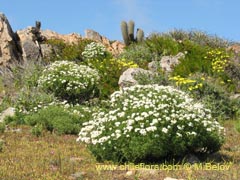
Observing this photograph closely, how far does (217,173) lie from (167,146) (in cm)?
110

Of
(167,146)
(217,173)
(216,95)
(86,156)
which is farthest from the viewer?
(216,95)

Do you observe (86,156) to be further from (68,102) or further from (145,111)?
(68,102)

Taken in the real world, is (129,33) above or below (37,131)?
above

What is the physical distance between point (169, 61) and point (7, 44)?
8196mm

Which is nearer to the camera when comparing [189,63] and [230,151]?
[230,151]

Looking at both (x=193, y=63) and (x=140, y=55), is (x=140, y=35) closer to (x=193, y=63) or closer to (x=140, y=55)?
(x=140, y=55)

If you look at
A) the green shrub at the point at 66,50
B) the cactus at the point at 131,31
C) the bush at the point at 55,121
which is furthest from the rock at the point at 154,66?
the cactus at the point at 131,31

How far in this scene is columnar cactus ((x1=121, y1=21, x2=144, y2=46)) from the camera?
2980 cm

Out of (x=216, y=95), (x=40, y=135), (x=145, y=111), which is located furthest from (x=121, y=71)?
(x=145, y=111)

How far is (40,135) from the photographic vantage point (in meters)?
12.3

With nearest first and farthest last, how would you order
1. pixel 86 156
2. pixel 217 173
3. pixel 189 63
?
pixel 217 173, pixel 86 156, pixel 189 63

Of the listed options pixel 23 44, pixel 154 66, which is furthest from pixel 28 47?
pixel 154 66

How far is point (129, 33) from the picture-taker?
30.0 m

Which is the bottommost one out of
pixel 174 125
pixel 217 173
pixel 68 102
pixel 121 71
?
pixel 217 173
